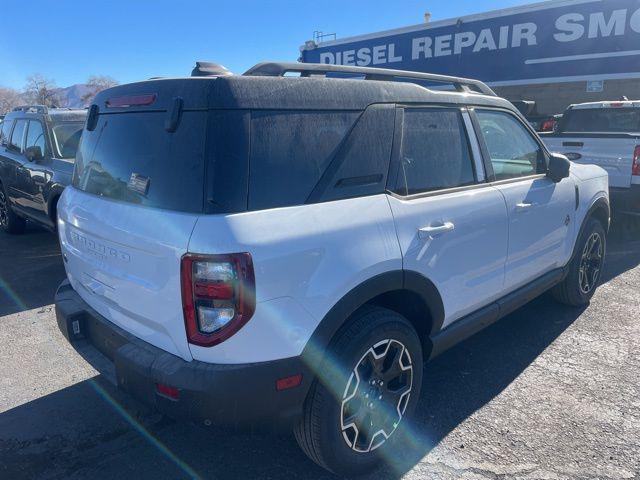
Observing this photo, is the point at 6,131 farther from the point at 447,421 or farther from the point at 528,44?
the point at 528,44

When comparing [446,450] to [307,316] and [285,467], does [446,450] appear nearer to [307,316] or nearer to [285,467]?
[285,467]

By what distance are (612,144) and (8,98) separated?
78.2m

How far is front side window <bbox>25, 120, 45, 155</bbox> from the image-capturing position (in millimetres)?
6773

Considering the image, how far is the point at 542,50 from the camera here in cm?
1555

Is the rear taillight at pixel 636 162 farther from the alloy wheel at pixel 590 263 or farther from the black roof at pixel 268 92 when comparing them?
the black roof at pixel 268 92

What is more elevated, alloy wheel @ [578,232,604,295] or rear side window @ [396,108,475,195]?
rear side window @ [396,108,475,195]

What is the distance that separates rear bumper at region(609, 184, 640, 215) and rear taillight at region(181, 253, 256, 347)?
6424mm

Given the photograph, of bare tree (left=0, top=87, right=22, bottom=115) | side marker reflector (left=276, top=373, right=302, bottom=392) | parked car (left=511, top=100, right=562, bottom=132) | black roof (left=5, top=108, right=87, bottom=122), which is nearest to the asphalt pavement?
side marker reflector (left=276, top=373, right=302, bottom=392)

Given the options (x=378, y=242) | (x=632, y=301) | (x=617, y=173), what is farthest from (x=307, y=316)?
(x=617, y=173)

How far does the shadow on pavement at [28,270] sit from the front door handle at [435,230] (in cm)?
407

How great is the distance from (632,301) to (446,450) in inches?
124

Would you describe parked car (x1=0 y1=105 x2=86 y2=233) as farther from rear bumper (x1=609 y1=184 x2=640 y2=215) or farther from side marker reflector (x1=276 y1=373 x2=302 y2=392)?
rear bumper (x1=609 y1=184 x2=640 y2=215)

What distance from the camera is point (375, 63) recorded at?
1950cm

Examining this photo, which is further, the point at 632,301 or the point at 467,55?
the point at 467,55
